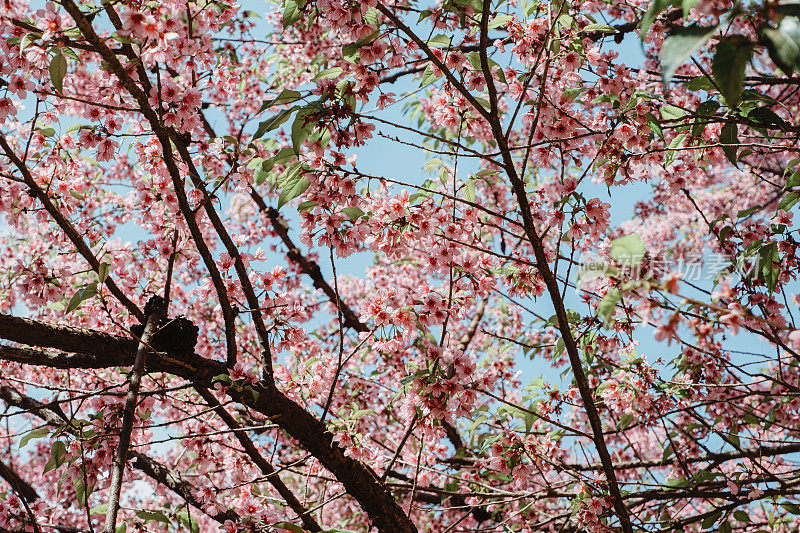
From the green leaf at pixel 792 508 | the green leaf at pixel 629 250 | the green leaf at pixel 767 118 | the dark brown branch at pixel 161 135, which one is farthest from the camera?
the green leaf at pixel 792 508

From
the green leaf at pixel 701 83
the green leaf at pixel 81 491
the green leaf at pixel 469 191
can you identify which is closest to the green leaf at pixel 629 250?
the green leaf at pixel 701 83

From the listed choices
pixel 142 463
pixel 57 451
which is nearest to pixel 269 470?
pixel 142 463

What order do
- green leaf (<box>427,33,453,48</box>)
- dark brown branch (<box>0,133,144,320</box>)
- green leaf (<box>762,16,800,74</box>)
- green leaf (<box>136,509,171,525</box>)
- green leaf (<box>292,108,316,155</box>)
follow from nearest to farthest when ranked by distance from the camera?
green leaf (<box>762,16,800,74</box>), green leaf (<box>292,108,316,155</box>), green leaf (<box>427,33,453,48</box>), dark brown branch (<box>0,133,144,320</box>), green leaf (<box>136,509,171,525</box>)

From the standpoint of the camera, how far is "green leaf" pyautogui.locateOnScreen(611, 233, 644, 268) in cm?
113

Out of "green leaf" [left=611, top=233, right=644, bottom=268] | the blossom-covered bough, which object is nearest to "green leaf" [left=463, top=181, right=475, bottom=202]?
the blossom-covered bough

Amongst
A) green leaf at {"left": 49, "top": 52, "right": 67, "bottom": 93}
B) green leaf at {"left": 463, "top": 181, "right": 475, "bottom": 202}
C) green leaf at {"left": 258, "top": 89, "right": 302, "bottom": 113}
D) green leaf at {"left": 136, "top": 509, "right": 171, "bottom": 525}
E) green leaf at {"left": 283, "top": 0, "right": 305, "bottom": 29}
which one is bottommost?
green leaf at {"left": 136, "top": 509, "right": 171, "bottom": 525}

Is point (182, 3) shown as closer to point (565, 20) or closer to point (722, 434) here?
point (565, 20)

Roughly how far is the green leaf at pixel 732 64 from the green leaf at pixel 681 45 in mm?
47

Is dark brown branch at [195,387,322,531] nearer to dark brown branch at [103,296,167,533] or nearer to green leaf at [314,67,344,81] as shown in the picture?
dark brown branch at [103,296,167,533]

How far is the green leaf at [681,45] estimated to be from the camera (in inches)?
35.5

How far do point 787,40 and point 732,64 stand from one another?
Answer: 8 cm

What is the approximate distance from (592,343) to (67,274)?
110 inches

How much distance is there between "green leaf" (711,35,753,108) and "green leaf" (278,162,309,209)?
59.4 inches

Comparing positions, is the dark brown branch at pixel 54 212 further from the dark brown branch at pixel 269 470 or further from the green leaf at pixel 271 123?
the green leaf at pixel 271 123
